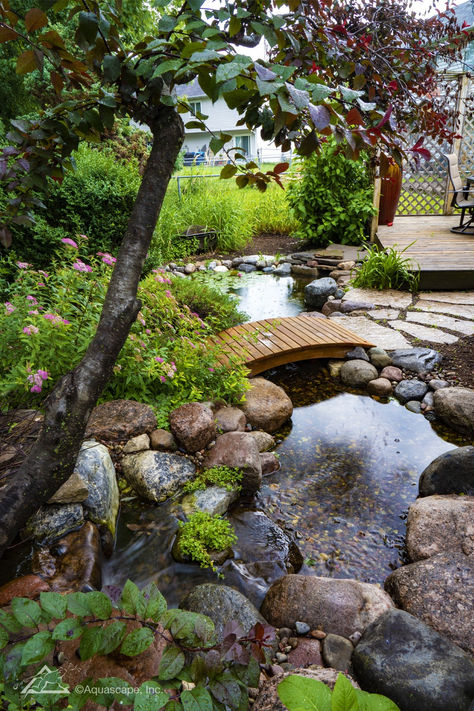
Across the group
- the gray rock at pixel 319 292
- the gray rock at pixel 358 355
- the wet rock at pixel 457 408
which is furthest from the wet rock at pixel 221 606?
the gray rock at pixel 319 292

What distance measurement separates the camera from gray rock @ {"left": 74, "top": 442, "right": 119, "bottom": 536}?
7.52 feet

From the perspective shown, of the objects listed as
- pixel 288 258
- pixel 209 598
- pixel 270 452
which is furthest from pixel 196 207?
pixel 209 598

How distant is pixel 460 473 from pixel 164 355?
Result: 81.4 inches

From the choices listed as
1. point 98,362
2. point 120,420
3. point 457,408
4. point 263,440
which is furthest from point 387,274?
point 98,362

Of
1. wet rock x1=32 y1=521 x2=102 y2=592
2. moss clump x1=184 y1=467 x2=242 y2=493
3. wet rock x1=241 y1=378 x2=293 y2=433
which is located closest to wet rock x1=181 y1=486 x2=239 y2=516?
moss clump x1=184 y1=467 x2=242 y2=493

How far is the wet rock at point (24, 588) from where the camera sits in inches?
67.1

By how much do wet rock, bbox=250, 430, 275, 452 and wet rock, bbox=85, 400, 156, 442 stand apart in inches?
29.4

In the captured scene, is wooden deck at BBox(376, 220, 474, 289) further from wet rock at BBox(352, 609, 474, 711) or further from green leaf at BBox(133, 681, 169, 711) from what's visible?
green leaf at BBox(133, 681, 169, 711)

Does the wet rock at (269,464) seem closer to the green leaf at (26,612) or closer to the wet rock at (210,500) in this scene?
the wet rock at (210,500)

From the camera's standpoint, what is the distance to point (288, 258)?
832 centimetres

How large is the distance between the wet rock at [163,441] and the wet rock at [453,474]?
5.21 ft

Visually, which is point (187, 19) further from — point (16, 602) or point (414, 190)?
point (414, 190)

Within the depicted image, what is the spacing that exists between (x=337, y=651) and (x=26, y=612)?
1308 millimetres

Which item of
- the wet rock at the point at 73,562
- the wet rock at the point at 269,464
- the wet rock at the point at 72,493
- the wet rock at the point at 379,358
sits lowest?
the wet rock at the point at 269,464
